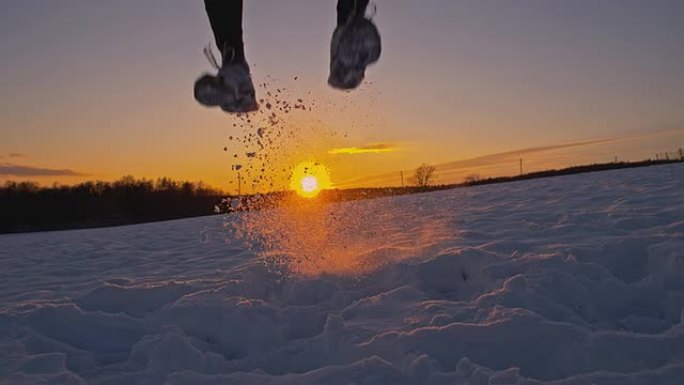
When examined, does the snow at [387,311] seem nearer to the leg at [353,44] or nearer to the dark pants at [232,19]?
the leg at [353,44]

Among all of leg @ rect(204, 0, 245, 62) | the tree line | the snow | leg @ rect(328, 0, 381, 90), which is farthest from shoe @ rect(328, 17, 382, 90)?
the tree line

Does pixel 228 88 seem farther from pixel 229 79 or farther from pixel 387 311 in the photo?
pixel 387 311

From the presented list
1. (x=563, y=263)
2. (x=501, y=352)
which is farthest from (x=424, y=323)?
(x=563, y=263)

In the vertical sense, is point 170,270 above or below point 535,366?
above

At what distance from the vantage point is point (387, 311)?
161 inches

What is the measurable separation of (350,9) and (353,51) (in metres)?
0.25

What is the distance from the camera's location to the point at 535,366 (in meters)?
3.20

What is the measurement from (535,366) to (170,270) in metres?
4.44

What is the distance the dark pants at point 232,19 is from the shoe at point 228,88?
8cm

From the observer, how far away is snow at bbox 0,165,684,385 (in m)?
3.19

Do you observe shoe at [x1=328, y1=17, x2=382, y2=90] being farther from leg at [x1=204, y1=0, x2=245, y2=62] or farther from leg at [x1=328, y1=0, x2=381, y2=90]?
leg at [x1=204, y1=0, x2=245, y2=62]

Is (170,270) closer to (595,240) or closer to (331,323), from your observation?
(331,323)

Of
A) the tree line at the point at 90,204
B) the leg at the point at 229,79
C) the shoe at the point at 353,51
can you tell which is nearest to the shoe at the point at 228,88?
the leg at the point at 229,79

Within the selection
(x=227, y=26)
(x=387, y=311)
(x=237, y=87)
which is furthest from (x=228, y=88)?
(x=387, y=311)
